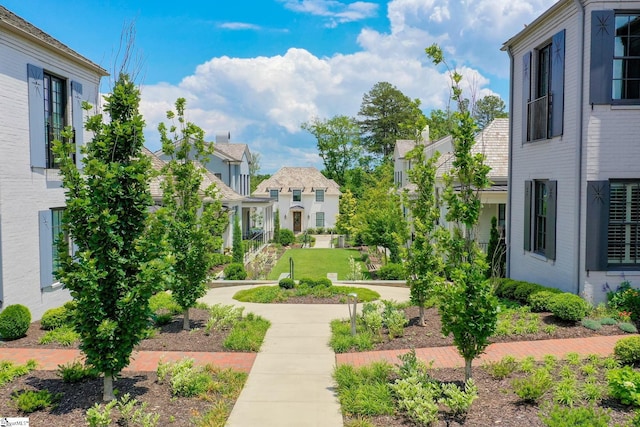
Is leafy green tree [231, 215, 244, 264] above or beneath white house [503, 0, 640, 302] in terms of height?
beneath

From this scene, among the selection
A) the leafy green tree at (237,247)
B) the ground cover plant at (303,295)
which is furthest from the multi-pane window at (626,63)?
the leafy green tree at (237,247)

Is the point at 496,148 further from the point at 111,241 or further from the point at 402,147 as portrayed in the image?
the point at 402,147

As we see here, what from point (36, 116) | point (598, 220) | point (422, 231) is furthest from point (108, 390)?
point (598, 220)

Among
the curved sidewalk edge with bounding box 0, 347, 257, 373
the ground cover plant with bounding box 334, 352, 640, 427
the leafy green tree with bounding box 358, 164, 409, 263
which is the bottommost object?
the curved sidewalk edge with bounding box 0, 347, 257, 373

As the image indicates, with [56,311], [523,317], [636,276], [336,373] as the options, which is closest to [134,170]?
[336,373]

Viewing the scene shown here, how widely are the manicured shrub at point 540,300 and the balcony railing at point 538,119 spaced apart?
4394 millimetres

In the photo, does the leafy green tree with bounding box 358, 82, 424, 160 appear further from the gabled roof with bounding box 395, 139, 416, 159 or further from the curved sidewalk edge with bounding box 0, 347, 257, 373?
the curved sidewalk edge with bounding box 0, 347, 257, 373

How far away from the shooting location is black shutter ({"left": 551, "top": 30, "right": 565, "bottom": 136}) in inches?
515

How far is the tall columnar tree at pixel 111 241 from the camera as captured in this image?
7.20 metres

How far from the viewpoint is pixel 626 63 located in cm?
1218

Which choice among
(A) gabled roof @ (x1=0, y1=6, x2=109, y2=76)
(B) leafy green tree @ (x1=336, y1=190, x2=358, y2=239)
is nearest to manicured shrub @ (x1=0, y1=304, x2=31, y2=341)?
(A) gabled roof @ (x1=0, y1=6, x2=109, y2=76)

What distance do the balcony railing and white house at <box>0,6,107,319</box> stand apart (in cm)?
1308

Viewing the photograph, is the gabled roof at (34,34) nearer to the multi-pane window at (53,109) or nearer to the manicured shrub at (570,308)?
the multi-pane window at (53,109)

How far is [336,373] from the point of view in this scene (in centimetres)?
894
